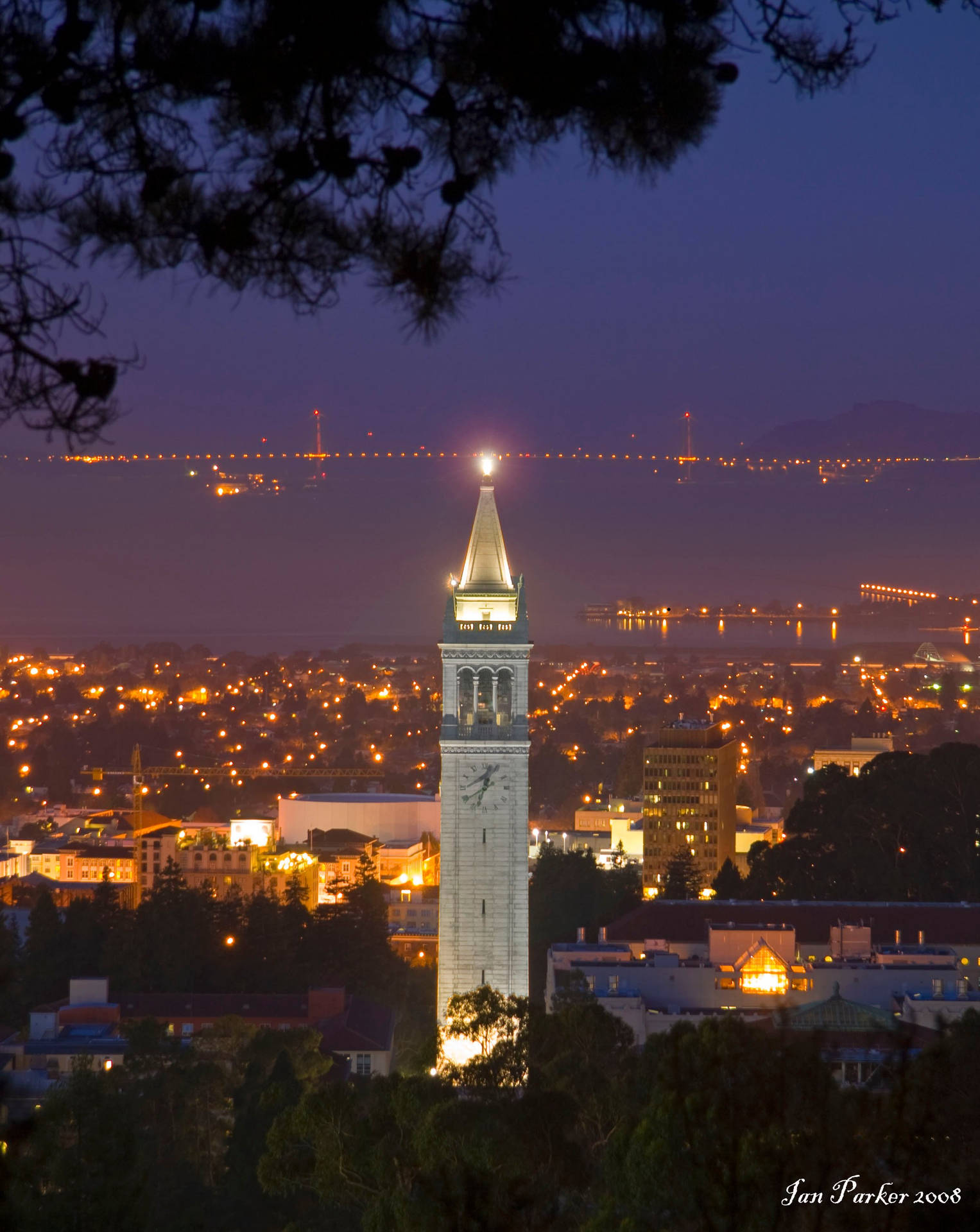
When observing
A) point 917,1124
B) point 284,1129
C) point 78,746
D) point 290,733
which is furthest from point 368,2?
point 290,733

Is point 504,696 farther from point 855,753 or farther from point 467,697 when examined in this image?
point 855,753

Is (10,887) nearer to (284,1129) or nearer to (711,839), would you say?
(711,839)

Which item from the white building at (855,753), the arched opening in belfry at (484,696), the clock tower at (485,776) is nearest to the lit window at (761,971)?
the clock tower at (485,776)

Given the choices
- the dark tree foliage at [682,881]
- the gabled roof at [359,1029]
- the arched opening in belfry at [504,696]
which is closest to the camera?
the arched opening in belfry at [504,696]

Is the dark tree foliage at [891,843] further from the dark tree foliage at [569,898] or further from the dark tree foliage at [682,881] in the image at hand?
the dark tree foliage at [569,898]

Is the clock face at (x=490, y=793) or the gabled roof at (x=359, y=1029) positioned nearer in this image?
the clock face at (x=490, y=793)

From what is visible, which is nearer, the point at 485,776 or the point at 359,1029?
the point at 485,776

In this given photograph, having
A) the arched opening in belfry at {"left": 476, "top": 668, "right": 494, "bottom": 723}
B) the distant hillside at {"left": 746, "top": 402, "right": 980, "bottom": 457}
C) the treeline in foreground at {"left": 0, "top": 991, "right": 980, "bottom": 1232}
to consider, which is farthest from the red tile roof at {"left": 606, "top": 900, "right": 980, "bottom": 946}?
the distant hillside at {"left": 746, "top": 402, "right": 980, "bottom": 457}

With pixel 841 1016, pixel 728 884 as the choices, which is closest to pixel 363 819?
pixel 728 884
